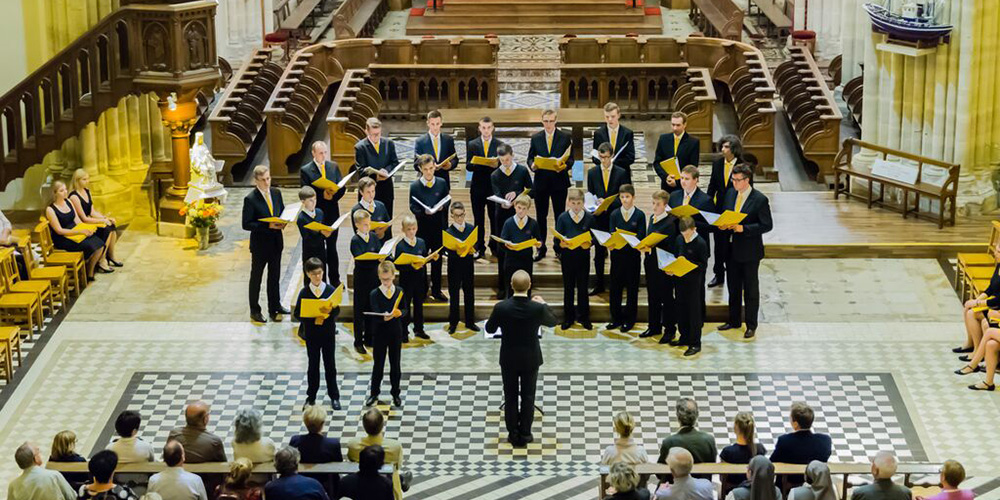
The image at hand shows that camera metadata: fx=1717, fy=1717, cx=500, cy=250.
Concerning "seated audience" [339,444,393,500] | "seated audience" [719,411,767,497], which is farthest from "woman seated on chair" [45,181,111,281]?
"seated audience" [719,411,767,497]

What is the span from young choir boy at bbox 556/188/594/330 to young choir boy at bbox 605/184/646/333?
218 mm

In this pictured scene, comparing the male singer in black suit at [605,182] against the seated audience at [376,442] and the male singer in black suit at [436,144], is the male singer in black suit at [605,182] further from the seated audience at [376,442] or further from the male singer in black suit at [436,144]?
the seated audience at [376,442]

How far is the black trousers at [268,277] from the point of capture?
1477cm

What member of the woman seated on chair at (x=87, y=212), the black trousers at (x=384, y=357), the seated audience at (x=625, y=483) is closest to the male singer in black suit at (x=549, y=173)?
the black trousers at (x=384, y=357)

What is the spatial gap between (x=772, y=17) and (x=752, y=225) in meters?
14.3

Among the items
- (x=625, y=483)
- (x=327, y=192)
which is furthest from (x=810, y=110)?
(x=625, y=483)

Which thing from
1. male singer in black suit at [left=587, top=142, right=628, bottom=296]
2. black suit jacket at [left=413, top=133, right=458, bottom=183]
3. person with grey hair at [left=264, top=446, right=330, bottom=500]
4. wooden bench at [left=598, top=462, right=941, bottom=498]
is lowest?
wooden bench at [left=598, top=462, right=941, bottom=498]

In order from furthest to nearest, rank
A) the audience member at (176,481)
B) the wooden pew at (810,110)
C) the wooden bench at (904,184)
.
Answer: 1. the wooden pew at (810,110)
2. the wooden bench at (904,184)
3. the audience member at (176,481)

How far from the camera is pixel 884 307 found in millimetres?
15172

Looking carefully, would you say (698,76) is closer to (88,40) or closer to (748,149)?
(748,149)

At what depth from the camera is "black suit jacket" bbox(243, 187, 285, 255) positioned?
14539 mm

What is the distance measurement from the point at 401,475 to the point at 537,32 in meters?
18.2

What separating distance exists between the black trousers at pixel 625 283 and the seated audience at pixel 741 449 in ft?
14.2

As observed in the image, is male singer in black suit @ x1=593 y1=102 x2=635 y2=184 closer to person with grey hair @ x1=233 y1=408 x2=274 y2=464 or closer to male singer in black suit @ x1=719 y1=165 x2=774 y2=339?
male singer in black suit @ x1=719 y1=165 x2=774 y2=339
